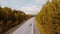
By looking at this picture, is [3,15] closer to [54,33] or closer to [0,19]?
[0,19]

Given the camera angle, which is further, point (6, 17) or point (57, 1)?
point (6, 17)

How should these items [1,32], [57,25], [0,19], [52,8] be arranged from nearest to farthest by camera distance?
[57,25] < [52,8] < [1,32] < [0,19]

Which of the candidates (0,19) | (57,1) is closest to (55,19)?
(57,1)

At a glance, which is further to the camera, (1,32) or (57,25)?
(1,32)

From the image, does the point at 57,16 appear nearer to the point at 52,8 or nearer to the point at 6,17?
the point at 52,8

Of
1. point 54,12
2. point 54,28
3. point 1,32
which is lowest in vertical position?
point 1,32

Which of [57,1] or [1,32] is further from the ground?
[57,1]

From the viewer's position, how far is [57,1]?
67.5ft

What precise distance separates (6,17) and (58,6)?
1877 centimetres

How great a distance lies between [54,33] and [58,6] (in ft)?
8.37

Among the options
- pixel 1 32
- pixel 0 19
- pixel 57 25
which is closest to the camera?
pixel 57 25

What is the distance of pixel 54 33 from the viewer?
65.2 feet

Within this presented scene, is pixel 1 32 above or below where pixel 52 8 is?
below

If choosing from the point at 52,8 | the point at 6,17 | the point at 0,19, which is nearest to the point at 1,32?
the point at 0,19
